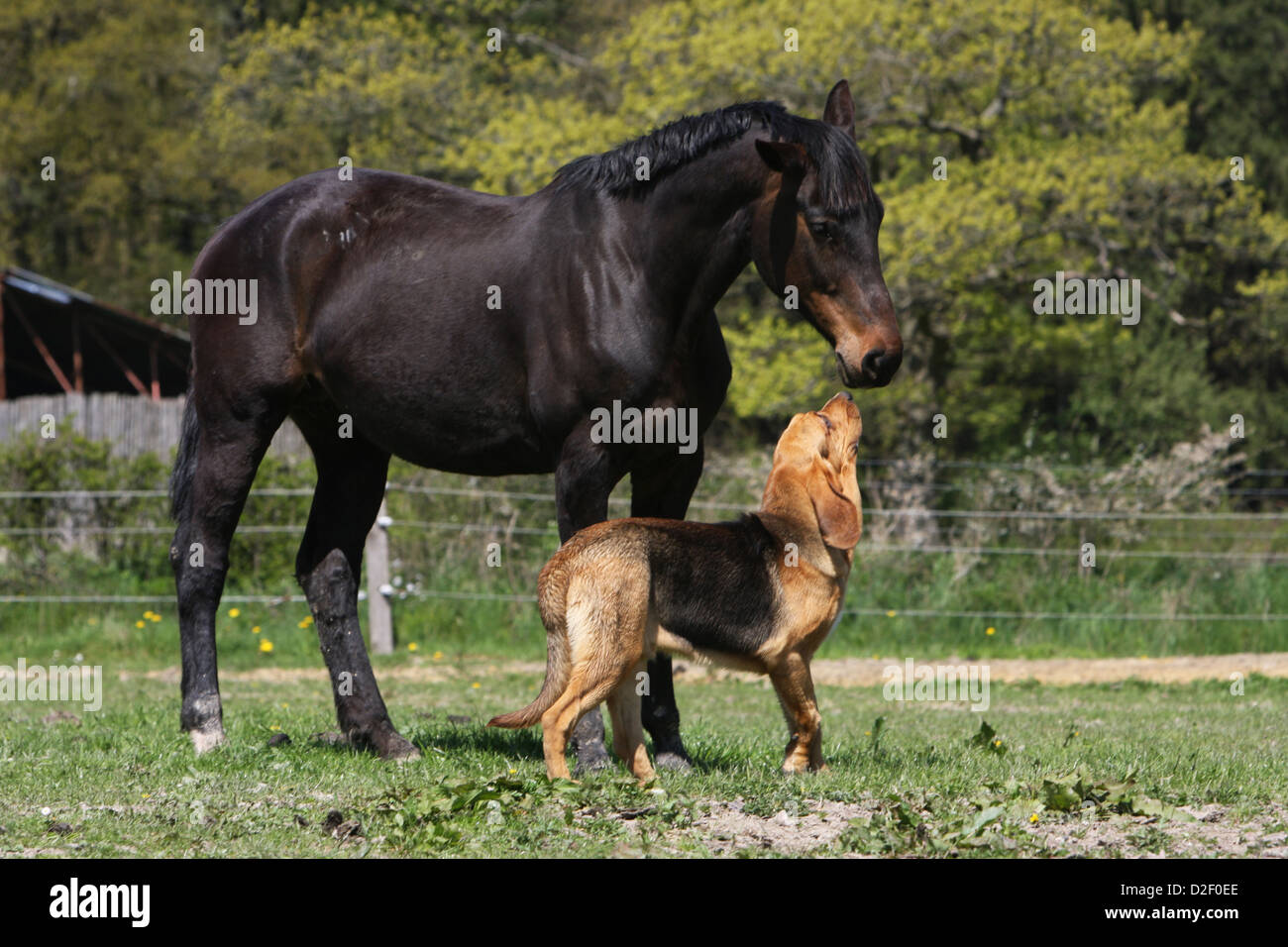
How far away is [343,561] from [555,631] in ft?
6.72

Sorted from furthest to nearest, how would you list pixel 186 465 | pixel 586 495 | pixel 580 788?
1. pixel 186 465
2. pixel 586 495
3. pixel 580 788

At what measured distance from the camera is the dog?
209 inches

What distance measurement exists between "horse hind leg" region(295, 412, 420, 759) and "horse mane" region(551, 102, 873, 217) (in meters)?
1.83

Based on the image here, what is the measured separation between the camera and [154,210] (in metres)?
34.3

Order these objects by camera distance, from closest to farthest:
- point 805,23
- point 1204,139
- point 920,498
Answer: point 920,498 < point 805,23 < point 1204,139

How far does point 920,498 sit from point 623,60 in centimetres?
1029

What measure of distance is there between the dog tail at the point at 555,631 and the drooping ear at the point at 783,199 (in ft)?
4.62

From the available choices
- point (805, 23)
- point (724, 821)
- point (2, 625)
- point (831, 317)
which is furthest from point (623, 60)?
point (724, 821)

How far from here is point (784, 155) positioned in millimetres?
5574

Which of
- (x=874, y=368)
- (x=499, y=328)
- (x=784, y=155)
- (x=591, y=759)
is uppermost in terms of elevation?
(x=784, y=155)

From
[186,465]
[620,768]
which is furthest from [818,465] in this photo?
[186,465]

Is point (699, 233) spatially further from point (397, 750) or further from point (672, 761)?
point (397, 750)

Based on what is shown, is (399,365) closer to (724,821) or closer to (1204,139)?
(724,821)

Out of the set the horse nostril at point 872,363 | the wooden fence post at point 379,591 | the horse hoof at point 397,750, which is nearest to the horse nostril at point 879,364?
the horse nostril at point 872,363
